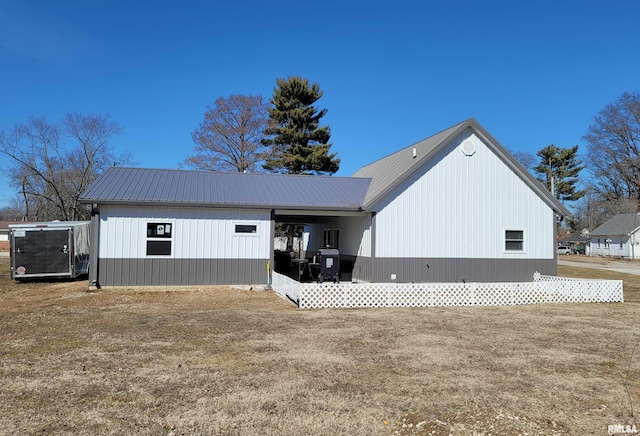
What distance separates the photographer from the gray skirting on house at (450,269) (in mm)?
16469

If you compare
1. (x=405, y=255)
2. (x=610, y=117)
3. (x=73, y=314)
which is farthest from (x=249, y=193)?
(x=610, y=117)

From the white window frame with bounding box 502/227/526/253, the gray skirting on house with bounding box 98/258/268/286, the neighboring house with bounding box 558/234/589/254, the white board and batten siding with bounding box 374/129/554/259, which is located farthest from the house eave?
the neighboring house with bounding box 558/234/589/254

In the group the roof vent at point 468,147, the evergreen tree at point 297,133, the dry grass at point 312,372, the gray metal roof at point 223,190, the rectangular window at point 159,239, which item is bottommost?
the dry grass at point 312,372

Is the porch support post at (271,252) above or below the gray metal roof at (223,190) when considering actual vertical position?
below

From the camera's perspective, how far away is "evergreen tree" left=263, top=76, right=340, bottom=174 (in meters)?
37.0

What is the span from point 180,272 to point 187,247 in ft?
2.82

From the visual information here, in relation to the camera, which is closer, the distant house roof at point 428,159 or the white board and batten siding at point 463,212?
the distant house roof at point 428,159

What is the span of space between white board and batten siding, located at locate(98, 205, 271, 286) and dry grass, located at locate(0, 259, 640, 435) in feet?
12.6

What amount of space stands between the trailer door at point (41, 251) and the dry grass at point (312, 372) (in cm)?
734

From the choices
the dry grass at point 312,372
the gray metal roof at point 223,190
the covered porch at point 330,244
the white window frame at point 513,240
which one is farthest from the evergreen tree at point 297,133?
the dry grass at point 312,372

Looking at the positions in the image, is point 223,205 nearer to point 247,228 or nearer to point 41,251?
point 247,228

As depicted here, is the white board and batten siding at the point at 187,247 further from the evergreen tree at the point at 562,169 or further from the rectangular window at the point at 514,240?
the evergreen tree at the point at 562,169

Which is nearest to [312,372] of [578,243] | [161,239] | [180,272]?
[180,272]

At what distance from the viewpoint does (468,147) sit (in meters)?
17.4
